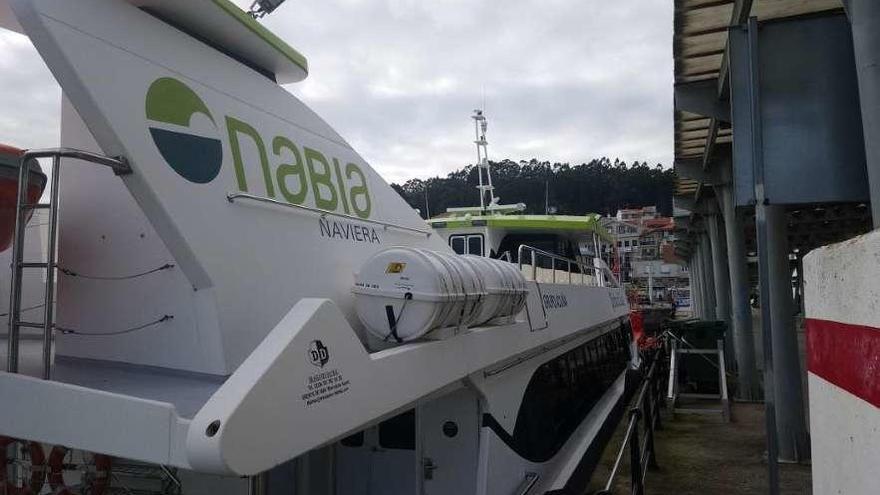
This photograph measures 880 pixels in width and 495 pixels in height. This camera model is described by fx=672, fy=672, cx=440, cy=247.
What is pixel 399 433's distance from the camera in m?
4.19

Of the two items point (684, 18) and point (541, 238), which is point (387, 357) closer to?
point (684, 18)

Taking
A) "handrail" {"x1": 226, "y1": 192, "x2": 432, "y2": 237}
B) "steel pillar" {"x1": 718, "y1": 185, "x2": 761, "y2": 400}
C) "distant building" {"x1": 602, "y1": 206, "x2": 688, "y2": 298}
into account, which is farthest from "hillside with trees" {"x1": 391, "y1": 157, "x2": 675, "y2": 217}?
"handrail" {"x1": 226, "y1": 192, "x2": 432, "y2": 237}

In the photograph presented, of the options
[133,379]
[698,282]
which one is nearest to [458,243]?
[133,379]

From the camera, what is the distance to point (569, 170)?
3004 inches

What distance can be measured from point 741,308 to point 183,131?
1239 cm

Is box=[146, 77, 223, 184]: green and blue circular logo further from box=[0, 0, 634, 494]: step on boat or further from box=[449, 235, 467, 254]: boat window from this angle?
box=[449, 235, 467, 254]: boat window

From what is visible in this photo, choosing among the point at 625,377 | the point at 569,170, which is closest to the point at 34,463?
the point at 625,377

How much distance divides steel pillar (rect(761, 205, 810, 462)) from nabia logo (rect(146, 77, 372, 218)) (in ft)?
19.2

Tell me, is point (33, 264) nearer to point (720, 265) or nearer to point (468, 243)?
point (468, 243)

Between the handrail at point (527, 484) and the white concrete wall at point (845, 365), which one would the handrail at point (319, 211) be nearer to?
the handrail at point (527, 484)

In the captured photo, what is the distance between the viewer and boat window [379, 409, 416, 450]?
4.18 meters

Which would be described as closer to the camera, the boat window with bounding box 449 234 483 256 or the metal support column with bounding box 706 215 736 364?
the boat window with bounding box 449 234 483 256

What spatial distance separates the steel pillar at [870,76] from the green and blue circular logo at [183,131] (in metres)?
3.69

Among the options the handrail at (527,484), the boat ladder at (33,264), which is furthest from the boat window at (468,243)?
the boat ladder at (33,264)
